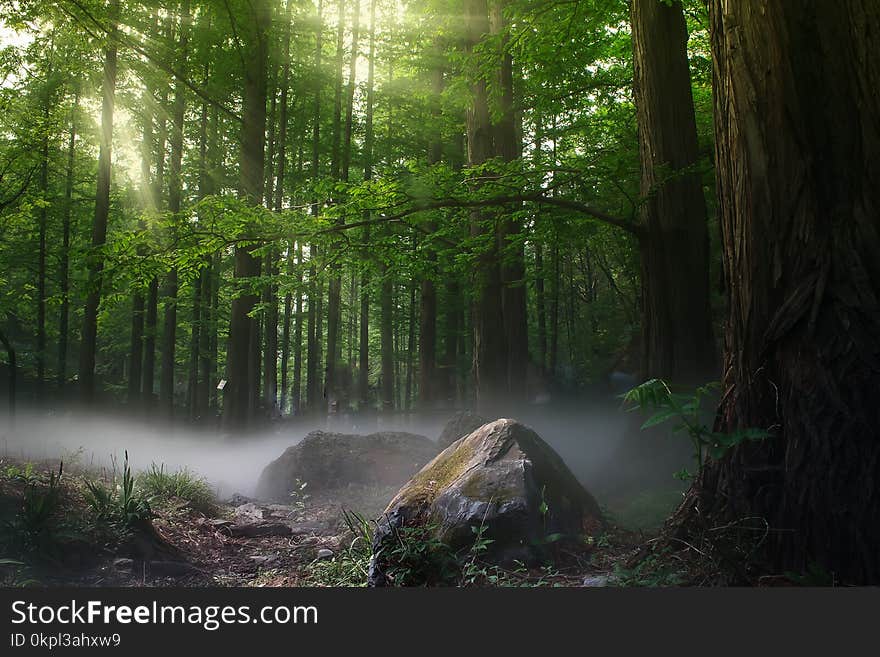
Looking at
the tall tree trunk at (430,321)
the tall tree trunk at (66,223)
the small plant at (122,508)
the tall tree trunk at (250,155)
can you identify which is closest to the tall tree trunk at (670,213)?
the small plant at (122,508)

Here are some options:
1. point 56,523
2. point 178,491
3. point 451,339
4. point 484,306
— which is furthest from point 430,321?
point 56,523

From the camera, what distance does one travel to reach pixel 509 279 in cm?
1200

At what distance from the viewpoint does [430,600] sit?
95.7 inches

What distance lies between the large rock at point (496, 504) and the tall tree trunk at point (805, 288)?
3.85 feet

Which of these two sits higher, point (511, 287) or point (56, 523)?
point (511, 287)

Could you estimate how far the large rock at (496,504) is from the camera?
12.5ft

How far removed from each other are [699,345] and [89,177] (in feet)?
62.5

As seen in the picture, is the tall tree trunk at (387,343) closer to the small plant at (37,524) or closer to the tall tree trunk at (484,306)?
the tall tree trunk at (484,306)

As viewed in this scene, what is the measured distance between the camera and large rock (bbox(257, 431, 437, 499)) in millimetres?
10344

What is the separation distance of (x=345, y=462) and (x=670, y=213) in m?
7.13

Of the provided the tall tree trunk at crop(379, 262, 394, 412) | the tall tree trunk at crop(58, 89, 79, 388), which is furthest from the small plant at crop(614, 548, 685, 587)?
the tall tree trunk at crop(379, 262, 394, 412)

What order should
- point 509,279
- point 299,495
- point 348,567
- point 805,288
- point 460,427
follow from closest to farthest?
point 805,288 → point 348,567 → point 460,427 → point 299,495 → point 509,279

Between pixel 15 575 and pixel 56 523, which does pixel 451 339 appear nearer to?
pixel 56 523

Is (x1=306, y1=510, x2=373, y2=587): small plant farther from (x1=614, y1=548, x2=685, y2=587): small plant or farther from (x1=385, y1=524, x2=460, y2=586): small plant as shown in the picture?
(x1=614, y1=548, x2=685, y2=587): small plant
